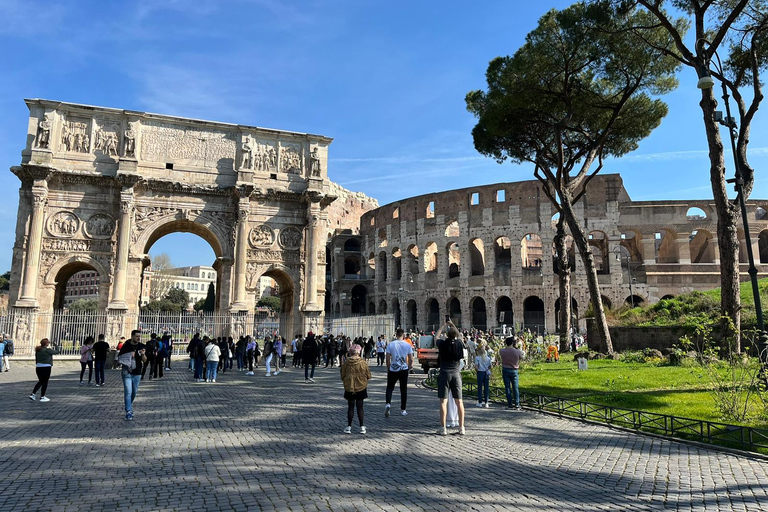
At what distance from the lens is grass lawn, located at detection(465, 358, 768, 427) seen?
8.12m

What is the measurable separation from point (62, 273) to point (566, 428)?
21.5 m

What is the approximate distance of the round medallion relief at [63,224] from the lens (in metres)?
20.5

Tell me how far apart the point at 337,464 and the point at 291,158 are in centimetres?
2016

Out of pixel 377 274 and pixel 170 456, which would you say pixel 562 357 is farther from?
pixel 377 274

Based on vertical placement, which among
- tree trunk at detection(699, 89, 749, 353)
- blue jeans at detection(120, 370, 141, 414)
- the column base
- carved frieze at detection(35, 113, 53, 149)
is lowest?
Result: blue jeans at detection(120, 370, 141, 414)

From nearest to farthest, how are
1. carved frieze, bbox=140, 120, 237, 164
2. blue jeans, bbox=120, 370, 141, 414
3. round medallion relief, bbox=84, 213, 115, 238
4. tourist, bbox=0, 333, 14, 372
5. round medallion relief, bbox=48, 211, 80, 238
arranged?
blue jeans, bbox=120, 370, 141, 414, tourist, bbox=0, 333, 14, 372, round medallion relief, bbox=48, 211, 80, 238, round medallion relief, bbox=84, 213, 115, 238, carved frieze, bbox=140, 120, 237, 164

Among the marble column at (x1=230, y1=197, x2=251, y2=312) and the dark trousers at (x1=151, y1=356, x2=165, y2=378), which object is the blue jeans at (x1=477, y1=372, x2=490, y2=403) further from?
the marble column at (x1=230, y1=197, x2=251, y2=312)

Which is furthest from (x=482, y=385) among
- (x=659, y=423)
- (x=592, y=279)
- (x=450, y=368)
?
(x=592, y=279)

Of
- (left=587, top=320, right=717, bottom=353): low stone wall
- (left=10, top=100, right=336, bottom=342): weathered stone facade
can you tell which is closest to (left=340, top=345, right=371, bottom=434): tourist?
(left=587, top=320, right=717, bottom=353): low stone wall

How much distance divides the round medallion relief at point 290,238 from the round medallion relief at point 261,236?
409 mm

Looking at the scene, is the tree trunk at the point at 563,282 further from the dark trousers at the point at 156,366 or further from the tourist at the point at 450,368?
the dark trousers at the point at 156,366

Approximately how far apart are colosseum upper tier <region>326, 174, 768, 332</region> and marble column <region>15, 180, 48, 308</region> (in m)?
20.5

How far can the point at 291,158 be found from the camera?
77.6 ft

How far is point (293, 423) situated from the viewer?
23.4 feet
